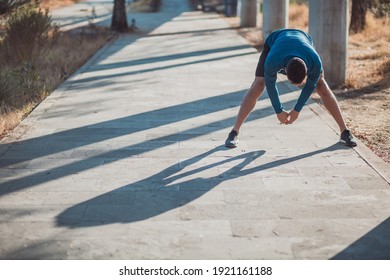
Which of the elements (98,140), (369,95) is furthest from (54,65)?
(369,95)

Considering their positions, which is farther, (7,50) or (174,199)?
(7,50)

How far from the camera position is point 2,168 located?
562cm

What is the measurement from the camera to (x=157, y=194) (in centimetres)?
495

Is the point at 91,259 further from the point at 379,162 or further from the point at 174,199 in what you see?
the point at 379,162

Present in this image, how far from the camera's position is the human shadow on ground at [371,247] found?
3.84m

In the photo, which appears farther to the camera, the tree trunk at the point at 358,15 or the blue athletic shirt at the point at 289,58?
the tree trunk at the point at 358,15

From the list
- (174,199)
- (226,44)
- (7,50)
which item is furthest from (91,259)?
(226,44)

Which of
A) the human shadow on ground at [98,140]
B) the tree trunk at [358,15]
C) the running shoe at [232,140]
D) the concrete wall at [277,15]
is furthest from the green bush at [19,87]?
the tree trunk at [358,15]

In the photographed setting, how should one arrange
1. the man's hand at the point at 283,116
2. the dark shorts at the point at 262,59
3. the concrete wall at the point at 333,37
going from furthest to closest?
1. the concrete wall at the point at 333,37
2. the dark shorts at the point at 262,59
3. the man's hand at the point at 283,116

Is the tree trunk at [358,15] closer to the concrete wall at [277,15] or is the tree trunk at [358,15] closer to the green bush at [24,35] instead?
the concrete wall at [277,15]

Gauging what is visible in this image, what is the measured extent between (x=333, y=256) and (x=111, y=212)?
167 centimetres

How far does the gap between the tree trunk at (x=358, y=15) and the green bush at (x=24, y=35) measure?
28.2 ft

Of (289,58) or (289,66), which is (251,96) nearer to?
(289,58)

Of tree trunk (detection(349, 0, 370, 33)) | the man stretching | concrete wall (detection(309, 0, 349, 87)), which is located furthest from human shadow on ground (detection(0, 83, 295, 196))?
tree trunk (detection(349, 0, 370, 33))
